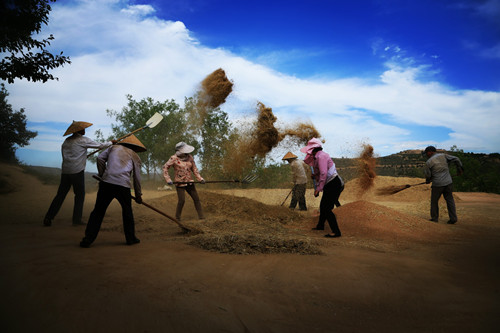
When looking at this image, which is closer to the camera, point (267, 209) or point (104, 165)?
point (104, 165)

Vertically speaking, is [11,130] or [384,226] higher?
[11,130]

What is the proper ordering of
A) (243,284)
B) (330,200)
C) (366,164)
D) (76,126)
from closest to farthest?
(243,284) < (330,200) < (76,126) < (366,164)

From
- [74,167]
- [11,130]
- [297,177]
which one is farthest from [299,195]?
[11,130]

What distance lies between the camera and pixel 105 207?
14.5 ft

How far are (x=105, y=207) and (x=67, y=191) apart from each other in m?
2.10

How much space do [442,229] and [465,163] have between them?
44.6 feet

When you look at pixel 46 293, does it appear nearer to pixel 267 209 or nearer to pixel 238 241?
pixel 238 241

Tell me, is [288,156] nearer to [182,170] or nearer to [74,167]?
[182,170]

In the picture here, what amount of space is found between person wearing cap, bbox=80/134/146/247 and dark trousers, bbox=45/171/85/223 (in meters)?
1.67

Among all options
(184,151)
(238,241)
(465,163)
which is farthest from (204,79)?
(465,163)

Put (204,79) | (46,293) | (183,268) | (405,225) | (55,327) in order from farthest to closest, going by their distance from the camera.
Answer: (204,79) < (405,225) < (183,268) < (46,293) < (55,327)

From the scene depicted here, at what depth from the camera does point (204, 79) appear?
9.38 m

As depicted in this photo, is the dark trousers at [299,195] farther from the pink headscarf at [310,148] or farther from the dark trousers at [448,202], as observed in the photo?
the dark trousers at [448,202]

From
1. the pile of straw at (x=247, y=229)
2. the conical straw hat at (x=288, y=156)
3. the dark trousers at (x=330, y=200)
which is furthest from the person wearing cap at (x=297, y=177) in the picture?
the dark trousers at (x=330, y=200)
